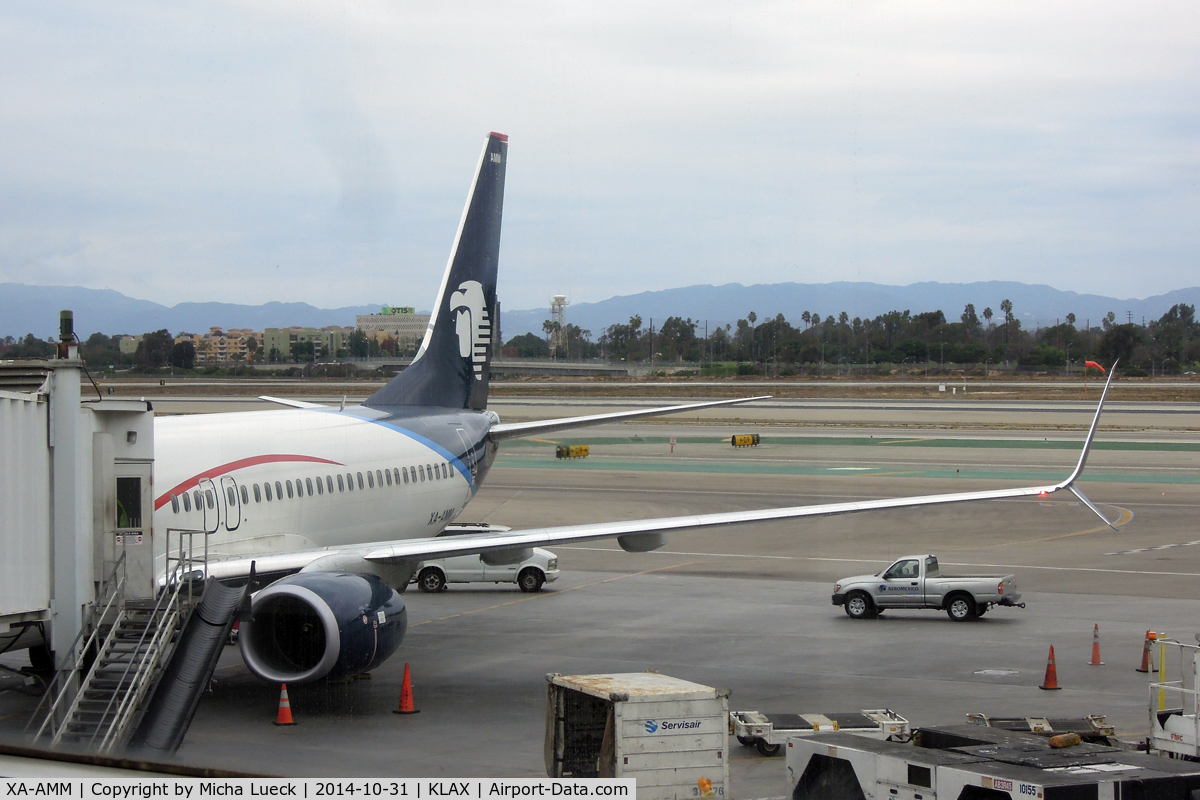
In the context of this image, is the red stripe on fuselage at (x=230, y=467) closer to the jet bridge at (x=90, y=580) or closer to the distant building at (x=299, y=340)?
the jet bridge at (x=90, y=580)

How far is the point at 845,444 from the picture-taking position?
7181 centimetres

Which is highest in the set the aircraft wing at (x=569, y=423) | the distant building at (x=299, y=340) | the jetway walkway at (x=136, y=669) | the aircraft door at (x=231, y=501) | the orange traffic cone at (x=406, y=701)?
the distant building at (x=299, y=340)

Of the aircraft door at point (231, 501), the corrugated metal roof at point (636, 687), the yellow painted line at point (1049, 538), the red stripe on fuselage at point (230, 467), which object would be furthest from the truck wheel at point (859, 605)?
the aircraft door at point (231, 501)

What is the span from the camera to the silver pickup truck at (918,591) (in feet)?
91.0

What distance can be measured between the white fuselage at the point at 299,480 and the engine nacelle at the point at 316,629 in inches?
91.1

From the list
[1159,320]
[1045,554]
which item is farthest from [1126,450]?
[1159,320]

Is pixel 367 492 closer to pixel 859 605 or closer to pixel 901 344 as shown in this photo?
pixel 859 605

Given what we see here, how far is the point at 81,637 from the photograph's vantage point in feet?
47.9

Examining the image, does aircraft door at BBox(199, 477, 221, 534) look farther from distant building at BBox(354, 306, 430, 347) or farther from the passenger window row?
distant building at BBox(354, 306, 430, 347)

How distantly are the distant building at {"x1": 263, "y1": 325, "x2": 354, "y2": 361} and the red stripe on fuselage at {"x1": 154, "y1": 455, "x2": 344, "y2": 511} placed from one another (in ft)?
98.4

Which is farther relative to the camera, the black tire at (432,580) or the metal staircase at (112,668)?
the black tire at (432,580)

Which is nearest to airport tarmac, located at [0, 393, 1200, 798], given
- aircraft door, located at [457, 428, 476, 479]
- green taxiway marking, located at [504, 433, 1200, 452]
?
aircraft door, located at [457, 428, 476, 479]

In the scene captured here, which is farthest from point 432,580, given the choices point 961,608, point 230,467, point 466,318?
point 961,608

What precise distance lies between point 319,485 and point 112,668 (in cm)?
896
